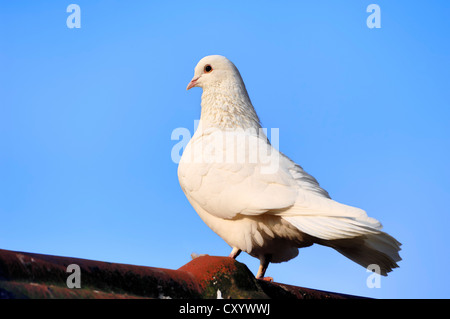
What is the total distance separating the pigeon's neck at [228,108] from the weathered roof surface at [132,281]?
2703 mm

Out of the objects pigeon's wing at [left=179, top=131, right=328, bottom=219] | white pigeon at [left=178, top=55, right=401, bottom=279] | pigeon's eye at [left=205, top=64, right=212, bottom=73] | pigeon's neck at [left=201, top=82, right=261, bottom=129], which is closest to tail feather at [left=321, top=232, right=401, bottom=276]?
white pigeon at [left=178, top=55, right=401, bottom=279]

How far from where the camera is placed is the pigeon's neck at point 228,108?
688 centimetres

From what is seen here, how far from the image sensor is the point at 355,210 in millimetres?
5125

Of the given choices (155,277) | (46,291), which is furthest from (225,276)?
(46,291)

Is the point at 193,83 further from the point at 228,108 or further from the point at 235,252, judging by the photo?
the point at 235,252

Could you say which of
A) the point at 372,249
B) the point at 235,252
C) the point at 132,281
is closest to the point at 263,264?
the point at 235,252

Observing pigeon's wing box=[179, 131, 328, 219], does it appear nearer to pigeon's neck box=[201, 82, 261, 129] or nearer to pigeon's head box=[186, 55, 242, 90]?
pigeon's neck box=[201, 82, 261, 129]

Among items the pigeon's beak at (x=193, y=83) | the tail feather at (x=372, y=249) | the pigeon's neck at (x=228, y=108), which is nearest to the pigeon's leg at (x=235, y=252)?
the tail feather at (x=372, y=249)

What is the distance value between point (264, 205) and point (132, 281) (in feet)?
7.05

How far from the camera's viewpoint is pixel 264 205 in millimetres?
5434

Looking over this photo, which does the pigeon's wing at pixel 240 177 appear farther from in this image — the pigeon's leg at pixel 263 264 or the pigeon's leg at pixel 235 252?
the pigeon's leg at pixel 263 264

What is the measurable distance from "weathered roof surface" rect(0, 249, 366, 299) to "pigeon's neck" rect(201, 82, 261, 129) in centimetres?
270
